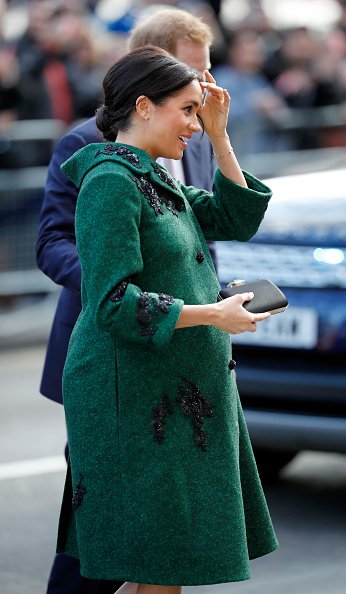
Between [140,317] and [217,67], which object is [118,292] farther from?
[217,67]

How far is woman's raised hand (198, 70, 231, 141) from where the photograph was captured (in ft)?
10.8

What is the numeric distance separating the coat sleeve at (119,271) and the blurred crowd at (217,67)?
22.9 feet

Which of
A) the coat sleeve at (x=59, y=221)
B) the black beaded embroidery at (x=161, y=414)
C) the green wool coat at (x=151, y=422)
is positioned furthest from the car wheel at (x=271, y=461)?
the black beaded embroidery at (x=161, y=414)

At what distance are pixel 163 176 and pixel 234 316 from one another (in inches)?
16.6

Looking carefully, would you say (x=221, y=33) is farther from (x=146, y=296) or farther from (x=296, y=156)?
(x=146, y=296)

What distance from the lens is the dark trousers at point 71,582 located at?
157 inches

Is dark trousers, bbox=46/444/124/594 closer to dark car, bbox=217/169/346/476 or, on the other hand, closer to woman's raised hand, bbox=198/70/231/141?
dark car, bbox=217/169/346/476

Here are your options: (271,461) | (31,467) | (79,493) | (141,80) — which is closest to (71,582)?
(79,493)

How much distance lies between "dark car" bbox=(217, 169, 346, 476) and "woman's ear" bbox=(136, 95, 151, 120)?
2047mm

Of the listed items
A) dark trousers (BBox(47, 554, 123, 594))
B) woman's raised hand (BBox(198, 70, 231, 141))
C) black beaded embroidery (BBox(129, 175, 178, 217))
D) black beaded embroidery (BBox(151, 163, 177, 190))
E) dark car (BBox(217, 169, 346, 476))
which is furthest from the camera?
dark car (BBox(217, 169, 346, 476))

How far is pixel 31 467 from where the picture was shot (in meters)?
6.30

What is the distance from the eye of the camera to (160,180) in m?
3.12

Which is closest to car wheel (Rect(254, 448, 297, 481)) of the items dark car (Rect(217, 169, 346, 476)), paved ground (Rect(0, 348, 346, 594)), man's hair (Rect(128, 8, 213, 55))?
paved ground (Rect(0, 348, 346, 594))

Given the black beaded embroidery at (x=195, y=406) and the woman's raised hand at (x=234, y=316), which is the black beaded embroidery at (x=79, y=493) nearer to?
the black beaded embroidery at (x=195, y=406)
